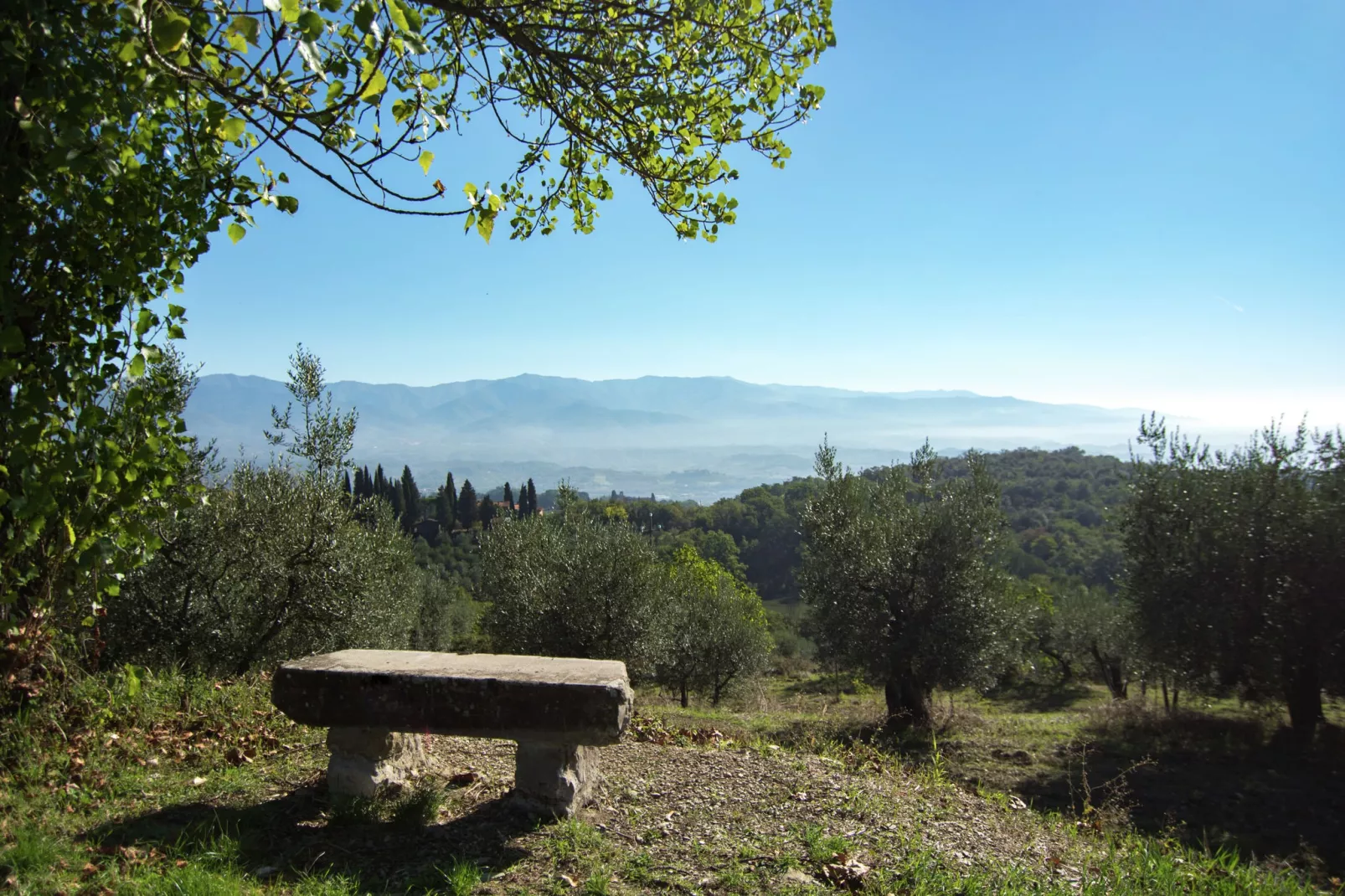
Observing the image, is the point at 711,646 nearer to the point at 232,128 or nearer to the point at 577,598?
the point at 577,598

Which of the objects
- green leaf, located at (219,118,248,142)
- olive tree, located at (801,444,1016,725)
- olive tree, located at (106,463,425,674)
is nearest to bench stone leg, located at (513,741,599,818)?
green leaf, located at (219,118,248,142)

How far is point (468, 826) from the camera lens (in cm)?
564

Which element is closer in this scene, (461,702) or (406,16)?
(406,16)

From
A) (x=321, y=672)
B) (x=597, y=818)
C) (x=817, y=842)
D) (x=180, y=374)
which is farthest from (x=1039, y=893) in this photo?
(x=180, y=374)

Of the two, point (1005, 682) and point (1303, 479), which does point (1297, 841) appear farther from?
point (1005, 682)

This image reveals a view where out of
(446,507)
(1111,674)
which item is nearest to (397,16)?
(1111,674)

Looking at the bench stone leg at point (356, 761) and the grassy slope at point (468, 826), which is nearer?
the grassy slope at point (468, 826)

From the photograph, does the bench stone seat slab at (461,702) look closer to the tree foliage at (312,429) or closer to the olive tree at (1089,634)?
the tree foliage at (312,429)

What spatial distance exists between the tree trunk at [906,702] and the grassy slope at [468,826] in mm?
10848

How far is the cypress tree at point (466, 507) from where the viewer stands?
78.2 m

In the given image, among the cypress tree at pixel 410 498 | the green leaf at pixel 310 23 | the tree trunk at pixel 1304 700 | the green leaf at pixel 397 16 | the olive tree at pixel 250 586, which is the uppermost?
the green leaf at pixel 397 16

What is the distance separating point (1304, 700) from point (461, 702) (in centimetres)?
1927

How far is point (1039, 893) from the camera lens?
16.2ft

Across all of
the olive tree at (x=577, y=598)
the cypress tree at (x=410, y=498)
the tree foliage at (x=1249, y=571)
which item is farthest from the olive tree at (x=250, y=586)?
the cypress tree at (x=410, y=498)
